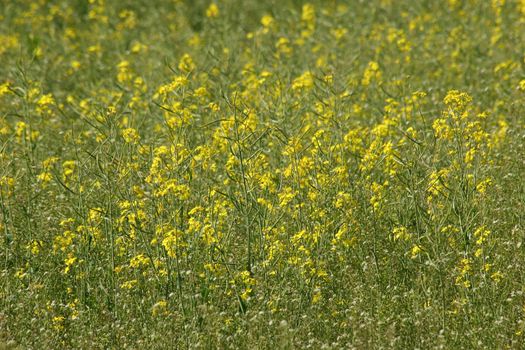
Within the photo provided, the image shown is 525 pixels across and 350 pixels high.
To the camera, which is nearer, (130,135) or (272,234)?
(272,234)

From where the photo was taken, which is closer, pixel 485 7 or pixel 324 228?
pixel 324 228

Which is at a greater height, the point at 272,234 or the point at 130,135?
the point at 130,135

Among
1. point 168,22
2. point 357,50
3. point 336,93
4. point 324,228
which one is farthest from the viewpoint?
point 168,22

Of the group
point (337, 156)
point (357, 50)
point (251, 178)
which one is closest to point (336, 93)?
point (337, 156)

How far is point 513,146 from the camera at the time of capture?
6.09 meters

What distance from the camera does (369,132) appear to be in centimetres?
666

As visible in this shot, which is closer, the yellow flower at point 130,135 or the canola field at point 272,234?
the canola field at point 272,234

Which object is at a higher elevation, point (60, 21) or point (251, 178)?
point (251, 178)

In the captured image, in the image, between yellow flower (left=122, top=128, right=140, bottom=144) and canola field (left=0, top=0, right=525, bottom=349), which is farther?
yellow flower (left=122, top=128, right=140, bottom=144)

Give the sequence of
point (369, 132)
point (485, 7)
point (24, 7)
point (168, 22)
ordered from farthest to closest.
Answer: point (24, 7)
point (168, 22)
point (485, 7)
point (369, 132)

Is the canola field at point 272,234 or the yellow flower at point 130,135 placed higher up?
the yellow flower at point 130,135

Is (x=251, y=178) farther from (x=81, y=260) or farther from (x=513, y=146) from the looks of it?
(x=513, y=146)

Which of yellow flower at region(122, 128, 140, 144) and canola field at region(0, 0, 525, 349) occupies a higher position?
yellow flower at region(122, 128, 140, 144)

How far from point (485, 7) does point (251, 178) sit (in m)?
5.10
